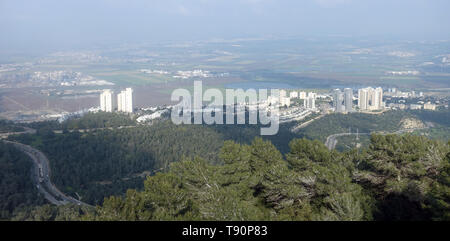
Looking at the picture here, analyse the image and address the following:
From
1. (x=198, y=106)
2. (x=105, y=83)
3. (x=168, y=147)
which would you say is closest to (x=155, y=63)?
(x=105, y=83)

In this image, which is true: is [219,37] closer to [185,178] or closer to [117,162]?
[117,162]

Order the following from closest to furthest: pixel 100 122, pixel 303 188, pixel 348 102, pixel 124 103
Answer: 1. pixel 303 188
2. pixel 100 122
3. pixel 124 103
4. pixel 348 102

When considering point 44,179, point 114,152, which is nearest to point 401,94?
point 114,152

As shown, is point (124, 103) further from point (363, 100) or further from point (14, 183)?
point (363, 100)

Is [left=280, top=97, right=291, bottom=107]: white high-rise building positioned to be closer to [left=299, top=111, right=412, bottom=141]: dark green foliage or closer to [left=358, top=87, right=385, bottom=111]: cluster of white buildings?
[left=299, top=111, right=412, bottom=141]: dark green foliage

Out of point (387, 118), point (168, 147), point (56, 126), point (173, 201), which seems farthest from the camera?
point (387, 118)

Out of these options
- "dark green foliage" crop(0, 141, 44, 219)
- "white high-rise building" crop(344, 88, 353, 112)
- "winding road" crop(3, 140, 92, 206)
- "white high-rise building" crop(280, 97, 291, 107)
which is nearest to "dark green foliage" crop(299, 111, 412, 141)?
"white high-rise building" crop(344, 88, 353, 112)

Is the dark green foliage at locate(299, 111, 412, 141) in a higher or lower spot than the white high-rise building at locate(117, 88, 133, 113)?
lower

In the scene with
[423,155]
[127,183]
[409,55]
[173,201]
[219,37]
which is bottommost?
[127,183]
